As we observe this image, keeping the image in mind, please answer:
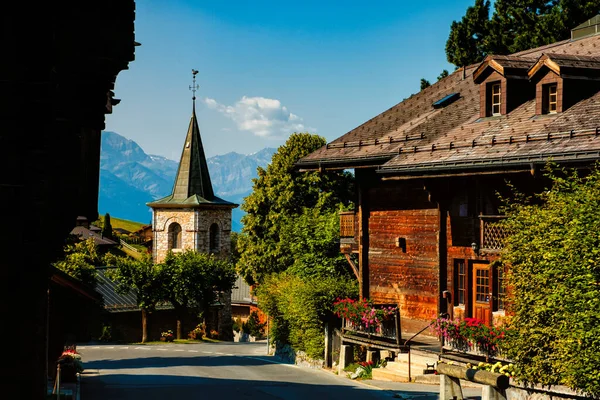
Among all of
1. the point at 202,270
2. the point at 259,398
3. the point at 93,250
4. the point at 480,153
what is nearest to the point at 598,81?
the point at 480,153

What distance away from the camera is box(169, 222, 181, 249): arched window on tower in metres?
66.1

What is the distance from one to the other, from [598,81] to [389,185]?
7.73 m

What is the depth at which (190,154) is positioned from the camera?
6994 cm

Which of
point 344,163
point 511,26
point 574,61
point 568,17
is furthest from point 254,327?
point 574,61

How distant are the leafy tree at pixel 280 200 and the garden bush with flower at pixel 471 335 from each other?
31.0m

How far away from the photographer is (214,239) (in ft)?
219

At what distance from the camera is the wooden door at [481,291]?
24.9 m

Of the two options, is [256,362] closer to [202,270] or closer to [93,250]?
[202,270]

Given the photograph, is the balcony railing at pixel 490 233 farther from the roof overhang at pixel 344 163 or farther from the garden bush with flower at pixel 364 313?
the roof overhang at pixel 344 163

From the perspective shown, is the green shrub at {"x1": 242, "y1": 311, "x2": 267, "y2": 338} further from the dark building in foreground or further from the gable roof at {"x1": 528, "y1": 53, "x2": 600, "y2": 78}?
the dark building in foreground

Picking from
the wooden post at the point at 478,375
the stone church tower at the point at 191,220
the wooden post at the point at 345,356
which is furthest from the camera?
the stone church tower at the point at 191,220

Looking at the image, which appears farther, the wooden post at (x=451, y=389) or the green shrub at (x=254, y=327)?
the green shrub at (x=254, y=327)

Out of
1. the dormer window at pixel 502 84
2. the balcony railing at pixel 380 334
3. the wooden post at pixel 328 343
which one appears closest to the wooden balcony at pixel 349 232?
the wooden post at pixel 328 343

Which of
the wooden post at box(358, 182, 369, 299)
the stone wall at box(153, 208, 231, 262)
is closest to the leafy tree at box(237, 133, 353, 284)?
the stone wall at box(153, 208, 231, 262)
